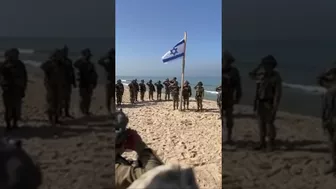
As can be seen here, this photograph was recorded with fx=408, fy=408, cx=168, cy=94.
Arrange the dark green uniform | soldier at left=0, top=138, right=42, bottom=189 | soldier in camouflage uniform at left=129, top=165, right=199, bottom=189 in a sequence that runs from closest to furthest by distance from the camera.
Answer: soldier in camouflage uniform at left=129, top=165, right=199, bottom=189 → soldier at left=0, top=138, right=42, bottom=189 → the dark green uniform

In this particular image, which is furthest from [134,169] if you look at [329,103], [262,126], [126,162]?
[329,103]

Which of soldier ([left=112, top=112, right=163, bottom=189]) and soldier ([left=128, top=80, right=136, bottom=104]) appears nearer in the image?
soldier ([left=112, top=112, right=163, bottom=189])

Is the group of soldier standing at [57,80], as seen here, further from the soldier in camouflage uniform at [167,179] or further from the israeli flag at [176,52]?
the israeli flag at [176,52]

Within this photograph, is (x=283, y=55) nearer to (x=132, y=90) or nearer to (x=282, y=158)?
(x=282, y=158)

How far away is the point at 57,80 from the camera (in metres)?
1.53

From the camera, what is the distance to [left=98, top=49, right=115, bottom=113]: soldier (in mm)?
1519

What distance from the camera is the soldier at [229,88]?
1.51 metres

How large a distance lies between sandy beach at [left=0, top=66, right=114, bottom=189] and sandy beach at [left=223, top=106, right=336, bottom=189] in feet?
1.51

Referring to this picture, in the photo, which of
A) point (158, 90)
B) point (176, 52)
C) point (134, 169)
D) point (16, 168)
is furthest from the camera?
point (158, 90)

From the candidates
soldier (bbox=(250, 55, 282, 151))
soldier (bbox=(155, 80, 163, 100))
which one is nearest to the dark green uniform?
soldier (bbox=(250, 55, 282, 151))

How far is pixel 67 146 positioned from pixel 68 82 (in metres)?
0.24

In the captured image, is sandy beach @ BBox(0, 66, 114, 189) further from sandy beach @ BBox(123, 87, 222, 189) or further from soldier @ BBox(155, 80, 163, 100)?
soldier @ BBox(155, 80, 163, 100)

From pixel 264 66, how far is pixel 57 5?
0.79 m

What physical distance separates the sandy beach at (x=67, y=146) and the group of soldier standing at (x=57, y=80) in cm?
2
